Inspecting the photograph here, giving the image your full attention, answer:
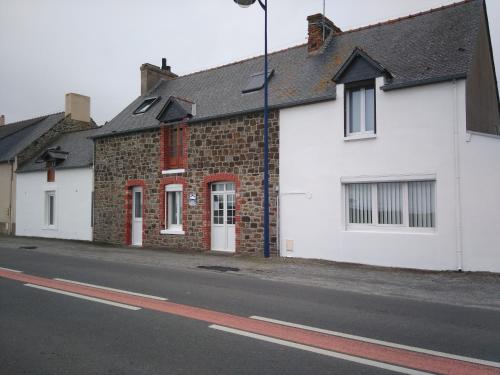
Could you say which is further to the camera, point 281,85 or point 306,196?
point 281,85

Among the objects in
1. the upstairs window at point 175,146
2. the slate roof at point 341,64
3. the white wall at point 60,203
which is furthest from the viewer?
the white wall at point 60,203

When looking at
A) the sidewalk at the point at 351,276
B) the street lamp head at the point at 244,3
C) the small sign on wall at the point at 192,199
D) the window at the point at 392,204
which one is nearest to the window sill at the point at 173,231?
the small sign on wall at the point at 192,199

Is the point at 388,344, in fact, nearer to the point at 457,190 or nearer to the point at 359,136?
the point at 457,190

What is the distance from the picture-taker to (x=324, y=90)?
46.3 ft

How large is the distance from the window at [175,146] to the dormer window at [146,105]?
3.07 meters

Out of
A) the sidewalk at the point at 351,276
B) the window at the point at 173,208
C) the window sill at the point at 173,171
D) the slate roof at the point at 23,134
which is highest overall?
the slate roof at the point at 23,134

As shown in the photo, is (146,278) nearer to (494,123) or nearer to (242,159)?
(242,159)

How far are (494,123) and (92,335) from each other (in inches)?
632

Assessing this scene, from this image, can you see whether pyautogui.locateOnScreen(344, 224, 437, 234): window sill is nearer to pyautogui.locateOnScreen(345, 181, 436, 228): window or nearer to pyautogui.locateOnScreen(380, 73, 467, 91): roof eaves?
pyautogui.locateOnScreen(345, 181, 436, 228): window

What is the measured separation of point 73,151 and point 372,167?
1739cm

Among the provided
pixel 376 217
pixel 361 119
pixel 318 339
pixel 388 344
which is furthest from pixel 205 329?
pixel 361 119

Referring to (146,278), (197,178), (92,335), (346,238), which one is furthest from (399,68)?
(92,335)

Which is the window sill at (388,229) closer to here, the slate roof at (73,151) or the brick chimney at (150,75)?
the slate roof at (73,151)

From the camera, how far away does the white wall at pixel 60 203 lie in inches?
840
